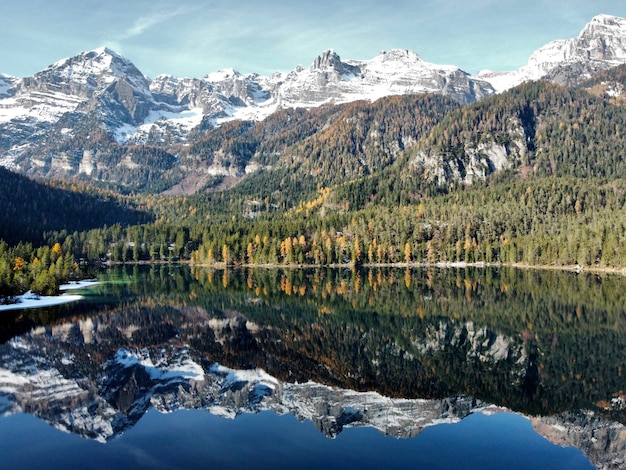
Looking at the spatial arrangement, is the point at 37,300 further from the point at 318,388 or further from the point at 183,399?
the point at 318,388

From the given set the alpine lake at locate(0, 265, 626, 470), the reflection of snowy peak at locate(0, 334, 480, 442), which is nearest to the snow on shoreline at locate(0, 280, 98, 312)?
the alpine lake at locate(0, 265, 626, 470)

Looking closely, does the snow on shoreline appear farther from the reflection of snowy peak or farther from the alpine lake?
the reflection of snowy peak

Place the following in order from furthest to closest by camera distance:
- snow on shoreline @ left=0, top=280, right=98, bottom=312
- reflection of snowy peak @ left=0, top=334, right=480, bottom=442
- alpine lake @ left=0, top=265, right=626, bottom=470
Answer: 1. snow on shoreline @ left=0, top=280, right=98, bottom=312
2. reflection of snowy peak @ left=0, top=334, right=480, bottom=442
3. alpine lake @ left=0, top=265, right=626, bottom=470

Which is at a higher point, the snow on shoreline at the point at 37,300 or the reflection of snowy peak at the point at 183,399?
the snow on shoreline at the point at 37,300

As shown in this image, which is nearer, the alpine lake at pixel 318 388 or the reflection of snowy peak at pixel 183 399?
the alpine lake at pixel 318 388

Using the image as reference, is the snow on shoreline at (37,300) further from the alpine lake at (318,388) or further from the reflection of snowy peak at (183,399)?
the reflection of snowy peak at (183,399)

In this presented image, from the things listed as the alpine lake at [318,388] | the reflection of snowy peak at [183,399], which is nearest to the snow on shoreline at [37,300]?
the alpine lake at [318,388]

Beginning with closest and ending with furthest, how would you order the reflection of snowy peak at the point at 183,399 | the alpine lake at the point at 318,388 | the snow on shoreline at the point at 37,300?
the alpine lake at the point at 318,388 → the reflection of snowy peak at the point at 183,399 → the snow on shoreline at the point at 37,300

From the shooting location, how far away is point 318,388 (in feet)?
123

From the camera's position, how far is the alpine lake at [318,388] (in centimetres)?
2667

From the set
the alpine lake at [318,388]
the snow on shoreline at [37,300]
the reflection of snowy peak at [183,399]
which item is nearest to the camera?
the alpine lake at [318,388]

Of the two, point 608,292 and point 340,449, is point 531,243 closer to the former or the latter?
point 608,292

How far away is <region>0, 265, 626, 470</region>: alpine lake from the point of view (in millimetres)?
26672

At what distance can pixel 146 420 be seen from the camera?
31.3 meters
